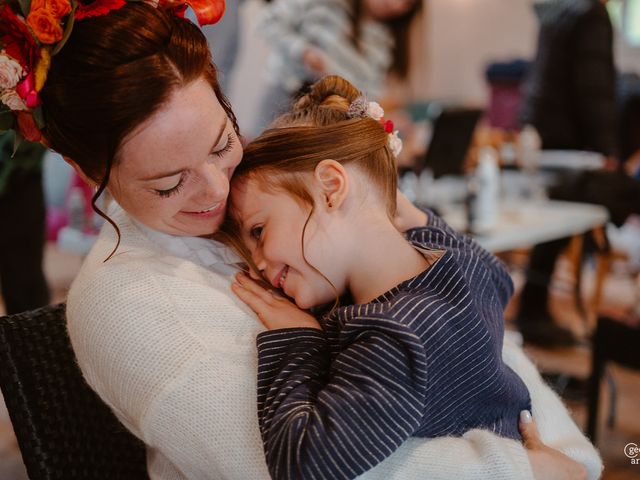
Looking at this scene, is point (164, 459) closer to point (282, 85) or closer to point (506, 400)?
point (506, 400)

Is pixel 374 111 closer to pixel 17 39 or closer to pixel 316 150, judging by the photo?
pixel 316 150

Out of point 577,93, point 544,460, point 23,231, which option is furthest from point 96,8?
point 577,93

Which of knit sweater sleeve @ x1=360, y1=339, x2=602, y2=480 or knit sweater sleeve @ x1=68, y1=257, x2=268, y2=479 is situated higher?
knit sweater sleeve @ x1=68, y1=257, x2=268, y2=479

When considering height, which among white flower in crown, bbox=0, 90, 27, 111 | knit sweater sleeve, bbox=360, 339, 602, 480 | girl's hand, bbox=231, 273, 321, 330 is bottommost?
knit sweater sleeve, bbox=360, 339, 602, 480

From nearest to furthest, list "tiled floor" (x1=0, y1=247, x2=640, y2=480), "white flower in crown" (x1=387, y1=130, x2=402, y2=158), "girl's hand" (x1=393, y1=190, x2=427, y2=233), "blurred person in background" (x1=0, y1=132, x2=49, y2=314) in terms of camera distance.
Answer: "white flower in crown" (x1=387, y1=130, x2=402, y2=158)
"girl's hand" (x1=393, y1=190, x2=427, y2=233)
"blurred person in background" (x1=0, y1=132, x2=49, y2=314)
"tiled floor" (x1=0, y1=247, x2=640, y2=480)

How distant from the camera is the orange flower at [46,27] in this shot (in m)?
0.88

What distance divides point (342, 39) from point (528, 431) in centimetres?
204

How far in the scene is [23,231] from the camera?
2.29 m

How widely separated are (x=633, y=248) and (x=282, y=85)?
2219mm

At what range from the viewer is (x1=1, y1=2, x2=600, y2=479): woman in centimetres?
91

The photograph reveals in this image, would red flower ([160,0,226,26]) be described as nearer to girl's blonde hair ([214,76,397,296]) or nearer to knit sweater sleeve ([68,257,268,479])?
girl's blonde hair ([214,76,397,296])

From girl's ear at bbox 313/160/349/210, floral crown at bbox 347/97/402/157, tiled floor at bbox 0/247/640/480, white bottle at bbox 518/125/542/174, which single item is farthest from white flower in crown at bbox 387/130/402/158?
white bottle at bbox 518/125/542/174

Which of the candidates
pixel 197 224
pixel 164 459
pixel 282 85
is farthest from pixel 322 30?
pixel 164 459

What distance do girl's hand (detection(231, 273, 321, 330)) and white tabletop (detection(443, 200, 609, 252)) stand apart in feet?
5.04
